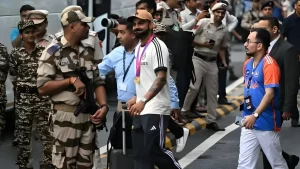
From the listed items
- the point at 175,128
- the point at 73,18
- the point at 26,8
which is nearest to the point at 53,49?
the point at 73,18

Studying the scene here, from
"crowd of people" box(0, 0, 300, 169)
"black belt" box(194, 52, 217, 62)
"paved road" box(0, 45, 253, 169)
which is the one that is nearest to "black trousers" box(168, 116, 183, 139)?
"crowd of people" box(0, 0, 300, 169)

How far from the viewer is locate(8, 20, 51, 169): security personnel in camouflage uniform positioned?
35.9 feet

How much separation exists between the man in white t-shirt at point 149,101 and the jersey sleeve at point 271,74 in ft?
3.16

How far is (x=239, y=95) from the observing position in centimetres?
1875

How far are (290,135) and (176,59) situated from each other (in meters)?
2.12

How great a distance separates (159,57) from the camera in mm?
8961

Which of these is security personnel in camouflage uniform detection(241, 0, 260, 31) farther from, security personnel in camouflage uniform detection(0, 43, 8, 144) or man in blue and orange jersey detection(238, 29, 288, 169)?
man in blue and orange jersey detection(238, 29, 288, 169)

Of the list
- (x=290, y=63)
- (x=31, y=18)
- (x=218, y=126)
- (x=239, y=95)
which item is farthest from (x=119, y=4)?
A: (x=290, y=63)

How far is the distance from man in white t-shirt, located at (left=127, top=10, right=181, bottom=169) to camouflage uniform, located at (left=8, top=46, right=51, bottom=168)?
2060 mm

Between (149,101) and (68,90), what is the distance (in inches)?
34.7

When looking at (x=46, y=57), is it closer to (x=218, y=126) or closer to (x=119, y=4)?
(x=218, y=126)

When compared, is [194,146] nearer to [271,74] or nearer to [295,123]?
[295,123]

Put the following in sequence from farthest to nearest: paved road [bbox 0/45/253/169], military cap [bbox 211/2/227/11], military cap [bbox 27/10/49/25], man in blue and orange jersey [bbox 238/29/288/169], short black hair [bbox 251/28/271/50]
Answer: military cap [bbox 211/2/227/11], paved road [bbox 0/45/253/169], military cap [bbox 27/10/49/25], short black hair [bbox 251/28/271/50], man in blue and orange jersey [bbox 238/29/288/169]

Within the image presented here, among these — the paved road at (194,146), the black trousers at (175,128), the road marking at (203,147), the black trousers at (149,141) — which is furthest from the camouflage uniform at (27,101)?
the black trousers at (149,141)
